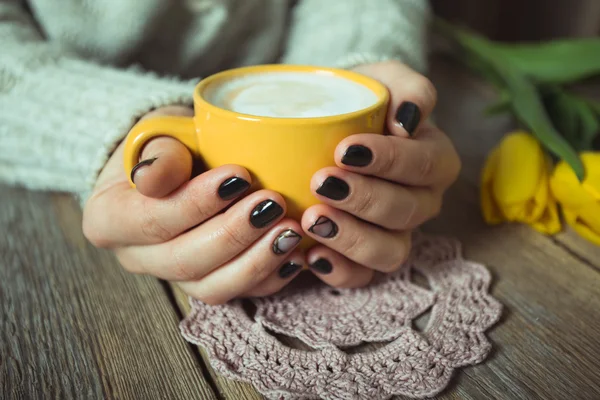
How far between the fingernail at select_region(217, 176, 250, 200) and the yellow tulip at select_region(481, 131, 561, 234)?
277 millimetres

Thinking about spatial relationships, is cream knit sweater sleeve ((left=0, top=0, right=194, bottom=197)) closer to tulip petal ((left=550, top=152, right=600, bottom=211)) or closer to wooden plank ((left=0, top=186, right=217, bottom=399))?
wooden plank ((left=0, top=186, right=217, bottom=399))

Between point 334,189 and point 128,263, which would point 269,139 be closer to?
point 334,189

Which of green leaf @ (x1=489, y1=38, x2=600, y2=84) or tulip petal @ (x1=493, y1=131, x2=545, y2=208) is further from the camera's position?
green leaf @ (x1=489, y1=38, x2=600, y2=84)

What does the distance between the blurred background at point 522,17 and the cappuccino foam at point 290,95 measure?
0.79m

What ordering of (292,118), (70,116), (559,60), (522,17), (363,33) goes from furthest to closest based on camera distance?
(522,17), (559,60), (363,33), (70,116), (292,118)

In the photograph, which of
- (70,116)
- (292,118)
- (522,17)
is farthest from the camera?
(522,17)

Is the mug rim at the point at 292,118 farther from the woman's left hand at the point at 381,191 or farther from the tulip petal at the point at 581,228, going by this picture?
the tulip petal at the point at 581,228

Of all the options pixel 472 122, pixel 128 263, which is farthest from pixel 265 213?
pixel 472 122

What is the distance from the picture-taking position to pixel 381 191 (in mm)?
366

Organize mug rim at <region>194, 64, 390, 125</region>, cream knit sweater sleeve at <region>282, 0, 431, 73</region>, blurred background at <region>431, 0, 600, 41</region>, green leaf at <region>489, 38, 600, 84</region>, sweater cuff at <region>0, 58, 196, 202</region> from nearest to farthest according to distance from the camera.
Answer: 1. mug rim at <region>194, 64, 390, 125</region>
2. sweater cuff at <region>0, 58, 196, 202</region>
3. cream knit sweater sleeve at <region>282, 0, 431, 73</region>
4. green leaf at <region>489, 38, 600, 84</region>
5. blurred background at <region>431, 0, 600, 41</region>

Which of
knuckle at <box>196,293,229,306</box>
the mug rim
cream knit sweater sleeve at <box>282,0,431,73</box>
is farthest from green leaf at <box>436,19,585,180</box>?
knuckle at <box>196,293,229,306</box>

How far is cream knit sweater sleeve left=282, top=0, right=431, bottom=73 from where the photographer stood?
55 centimetres

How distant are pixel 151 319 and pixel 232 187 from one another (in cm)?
12

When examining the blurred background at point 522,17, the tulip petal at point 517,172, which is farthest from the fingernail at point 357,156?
the blurred background at point 522,17
